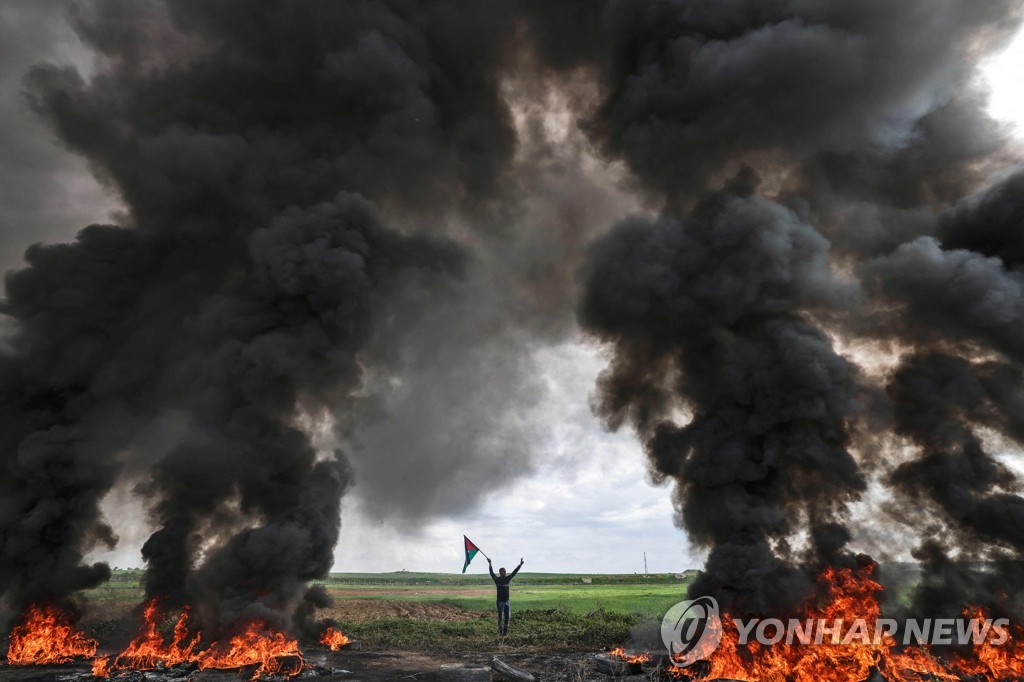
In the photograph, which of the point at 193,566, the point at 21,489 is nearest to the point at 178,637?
the point at 193,566

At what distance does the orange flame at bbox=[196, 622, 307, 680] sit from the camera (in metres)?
18.2

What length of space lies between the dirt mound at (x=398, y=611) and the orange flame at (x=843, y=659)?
1993 cm

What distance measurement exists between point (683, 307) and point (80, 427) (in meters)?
27.6

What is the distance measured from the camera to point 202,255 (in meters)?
33.3

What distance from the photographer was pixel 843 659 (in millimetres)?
16828

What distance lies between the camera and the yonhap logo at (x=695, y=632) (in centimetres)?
1752

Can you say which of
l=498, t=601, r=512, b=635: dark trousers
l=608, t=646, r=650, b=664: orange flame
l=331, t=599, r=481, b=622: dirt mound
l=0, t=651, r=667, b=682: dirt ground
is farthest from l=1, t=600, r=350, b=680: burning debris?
l=331, t=599, r=481, b=622: dirt mound

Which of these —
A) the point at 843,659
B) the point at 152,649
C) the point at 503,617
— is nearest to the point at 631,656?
the point at 843,659

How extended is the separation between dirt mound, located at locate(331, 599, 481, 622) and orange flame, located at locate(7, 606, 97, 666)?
45.1ft

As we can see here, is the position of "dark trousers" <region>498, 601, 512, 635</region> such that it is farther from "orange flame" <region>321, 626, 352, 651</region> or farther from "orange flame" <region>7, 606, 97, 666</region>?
"orange flame" <region>7, 606, 97, 666</region>

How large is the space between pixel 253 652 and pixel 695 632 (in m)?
14.1

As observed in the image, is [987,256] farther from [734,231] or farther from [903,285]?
[734,231]

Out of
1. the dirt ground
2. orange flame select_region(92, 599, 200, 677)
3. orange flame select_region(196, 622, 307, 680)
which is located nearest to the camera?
the dirt ground

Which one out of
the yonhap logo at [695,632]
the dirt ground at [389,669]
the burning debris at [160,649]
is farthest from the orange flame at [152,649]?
the yonhap logo at [695,632]
